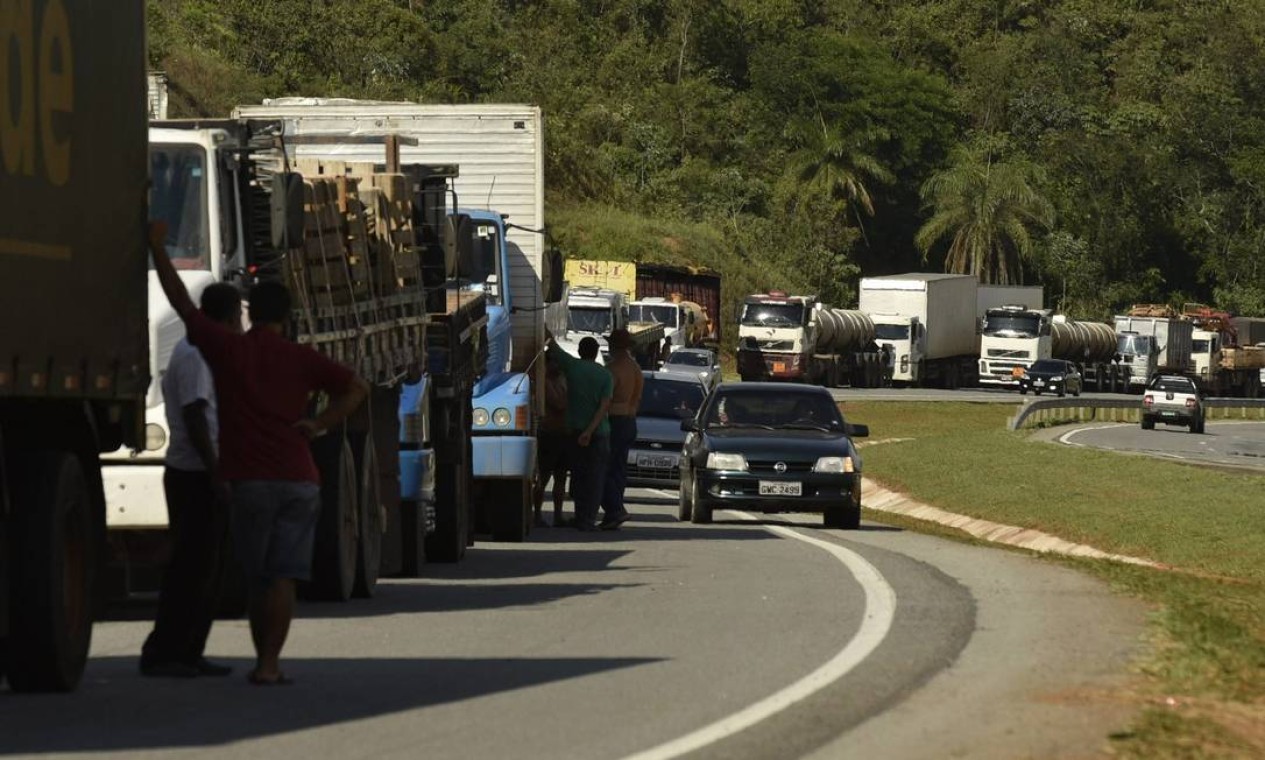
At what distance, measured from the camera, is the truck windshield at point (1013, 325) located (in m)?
88.1

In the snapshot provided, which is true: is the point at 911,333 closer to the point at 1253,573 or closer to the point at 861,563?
the point at 1253,573

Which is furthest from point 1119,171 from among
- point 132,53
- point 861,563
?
point 132,53

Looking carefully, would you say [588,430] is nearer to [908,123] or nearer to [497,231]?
[497,231]

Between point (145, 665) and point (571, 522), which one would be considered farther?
point (571, 522)

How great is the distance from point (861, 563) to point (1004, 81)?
380 ft

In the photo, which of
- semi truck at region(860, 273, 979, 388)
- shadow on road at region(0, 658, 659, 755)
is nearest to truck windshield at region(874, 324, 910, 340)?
semi truck at region(860, 273, 979, 388)

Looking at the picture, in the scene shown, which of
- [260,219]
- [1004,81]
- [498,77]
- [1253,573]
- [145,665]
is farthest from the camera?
[1004,81]

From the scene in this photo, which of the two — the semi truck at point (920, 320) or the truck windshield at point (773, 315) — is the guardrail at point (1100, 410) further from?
the semi truck at point (920, 320)

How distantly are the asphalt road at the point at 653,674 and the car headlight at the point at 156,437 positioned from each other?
3.32 feet

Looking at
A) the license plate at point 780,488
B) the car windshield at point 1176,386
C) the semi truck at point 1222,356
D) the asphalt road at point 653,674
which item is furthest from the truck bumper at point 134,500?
the semi truck at point 1222,356

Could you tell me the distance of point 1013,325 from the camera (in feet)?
292

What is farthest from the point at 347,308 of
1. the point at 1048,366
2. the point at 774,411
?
the point at 1048,366

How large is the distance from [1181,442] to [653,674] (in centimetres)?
5334

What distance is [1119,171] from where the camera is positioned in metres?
122
